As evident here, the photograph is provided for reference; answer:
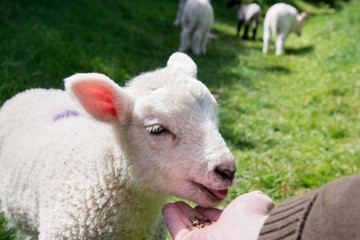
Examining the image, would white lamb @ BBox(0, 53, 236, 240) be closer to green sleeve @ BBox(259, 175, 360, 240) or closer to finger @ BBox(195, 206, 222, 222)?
Result: finger @ BBox(195, 206, 222, 222)

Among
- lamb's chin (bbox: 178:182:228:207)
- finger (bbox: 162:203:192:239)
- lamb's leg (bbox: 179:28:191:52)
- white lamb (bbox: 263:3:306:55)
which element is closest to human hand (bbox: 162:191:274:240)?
finger (bbox: 162:203:192:239)

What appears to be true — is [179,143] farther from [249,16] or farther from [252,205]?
[249,16]

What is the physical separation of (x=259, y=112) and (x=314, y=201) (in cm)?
477

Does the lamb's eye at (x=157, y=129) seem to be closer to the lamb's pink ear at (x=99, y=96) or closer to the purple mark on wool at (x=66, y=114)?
the lamb's pink ear at (x=99, y=96)

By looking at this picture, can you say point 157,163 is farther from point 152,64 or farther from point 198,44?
point 198,44

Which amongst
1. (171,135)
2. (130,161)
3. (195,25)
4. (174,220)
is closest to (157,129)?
(171,135)

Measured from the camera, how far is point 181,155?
6.77 ft

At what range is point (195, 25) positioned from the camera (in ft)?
35.1

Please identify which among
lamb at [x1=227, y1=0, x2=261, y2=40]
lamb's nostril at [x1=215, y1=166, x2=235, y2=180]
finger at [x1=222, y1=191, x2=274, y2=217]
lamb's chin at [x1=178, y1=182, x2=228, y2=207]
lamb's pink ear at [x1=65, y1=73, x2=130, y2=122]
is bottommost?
lamb's chin at [x1=178, y1=182, x2=228, y2=207]

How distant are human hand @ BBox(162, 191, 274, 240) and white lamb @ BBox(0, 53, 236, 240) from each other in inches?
Result: 4.5

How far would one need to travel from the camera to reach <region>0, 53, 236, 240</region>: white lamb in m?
2.06

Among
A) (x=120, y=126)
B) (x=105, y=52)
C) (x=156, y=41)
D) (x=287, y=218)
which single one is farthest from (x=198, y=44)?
(x=287, y=218)

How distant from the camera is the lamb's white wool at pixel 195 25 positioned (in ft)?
34.2

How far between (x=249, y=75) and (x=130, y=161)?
6489 millimetres
